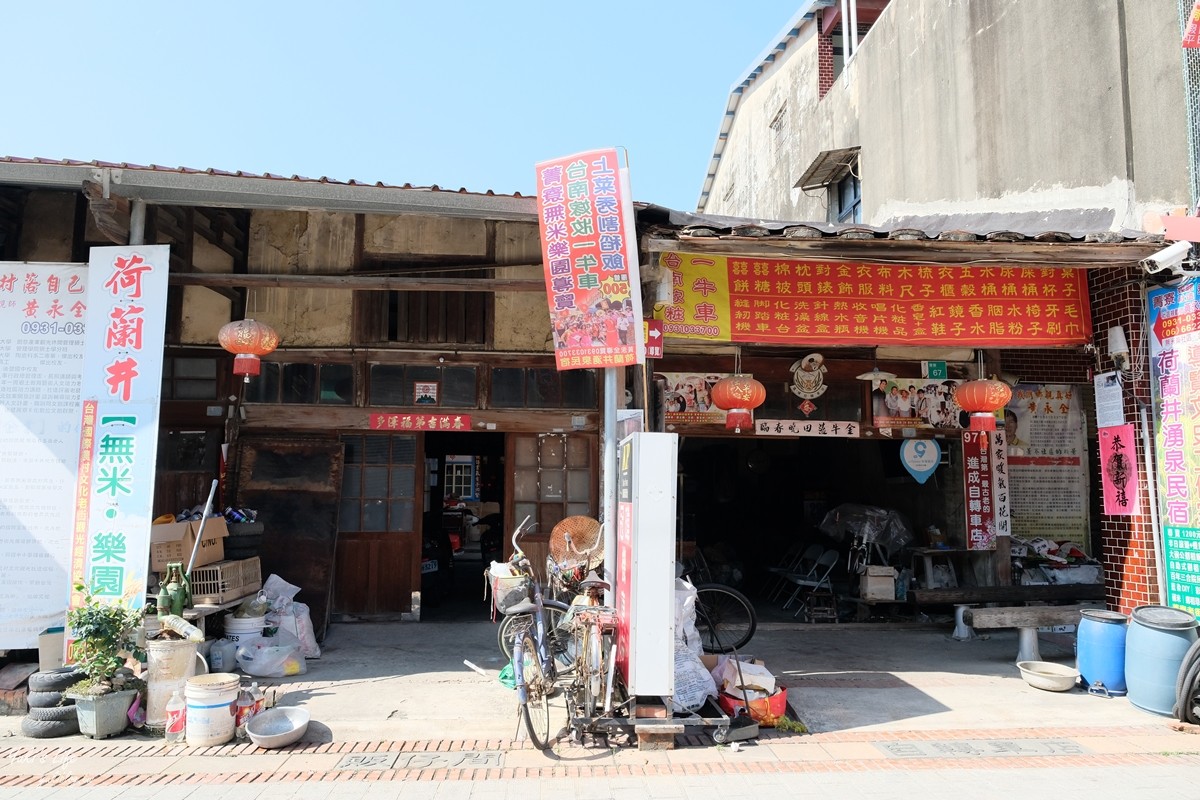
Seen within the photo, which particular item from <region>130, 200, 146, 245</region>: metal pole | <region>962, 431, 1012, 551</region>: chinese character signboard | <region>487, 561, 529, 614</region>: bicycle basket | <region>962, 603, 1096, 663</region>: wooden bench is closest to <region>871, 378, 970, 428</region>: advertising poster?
<region>962, 431, 1012, 551</region>: chinese character signboard

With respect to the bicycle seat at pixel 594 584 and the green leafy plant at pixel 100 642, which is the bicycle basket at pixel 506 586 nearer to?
the bicycle seat at pixel 594 584

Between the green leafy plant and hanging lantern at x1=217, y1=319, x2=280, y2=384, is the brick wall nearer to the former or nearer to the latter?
hanging lantern at x1=217, y1=319, x2=280, y2=384

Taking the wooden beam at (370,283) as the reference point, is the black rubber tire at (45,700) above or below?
below

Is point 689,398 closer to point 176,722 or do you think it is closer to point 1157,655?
point 1157,655

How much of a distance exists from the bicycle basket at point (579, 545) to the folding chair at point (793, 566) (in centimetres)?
502

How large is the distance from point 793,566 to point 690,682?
246 inches

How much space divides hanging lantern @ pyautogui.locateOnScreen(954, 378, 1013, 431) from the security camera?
1.66m

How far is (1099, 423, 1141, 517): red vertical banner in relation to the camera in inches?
299

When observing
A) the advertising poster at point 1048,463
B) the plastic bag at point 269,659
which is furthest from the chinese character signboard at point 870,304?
the plastic bag at point 269,659

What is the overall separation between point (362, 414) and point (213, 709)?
13.9 feet

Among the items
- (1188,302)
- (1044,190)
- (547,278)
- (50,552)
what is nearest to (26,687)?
(50,552)

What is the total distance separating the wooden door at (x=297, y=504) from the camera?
8711 millimetres

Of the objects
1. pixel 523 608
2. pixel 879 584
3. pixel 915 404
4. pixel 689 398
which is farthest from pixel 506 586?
pixel 915 404

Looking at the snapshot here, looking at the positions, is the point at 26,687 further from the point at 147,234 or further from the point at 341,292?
the point at 341,292
